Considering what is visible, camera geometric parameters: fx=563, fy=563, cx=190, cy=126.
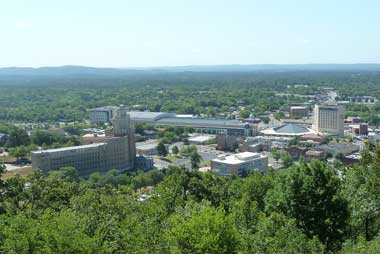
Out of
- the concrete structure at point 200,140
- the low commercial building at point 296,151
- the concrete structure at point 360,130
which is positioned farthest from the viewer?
the concrete structure at point 360,130

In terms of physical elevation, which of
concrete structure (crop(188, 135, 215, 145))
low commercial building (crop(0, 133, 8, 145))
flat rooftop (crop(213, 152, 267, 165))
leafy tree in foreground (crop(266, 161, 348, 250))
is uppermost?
leafy tree in foreground (crop(266, 161, 348, 250))

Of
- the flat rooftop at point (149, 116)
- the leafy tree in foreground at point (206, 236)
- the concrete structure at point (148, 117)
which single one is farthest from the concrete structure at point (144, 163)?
the leafy tree in foreground at point (206, 236)

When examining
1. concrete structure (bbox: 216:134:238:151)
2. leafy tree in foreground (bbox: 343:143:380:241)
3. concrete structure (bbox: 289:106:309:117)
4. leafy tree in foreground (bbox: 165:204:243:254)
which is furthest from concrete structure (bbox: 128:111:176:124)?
leafy tree in foreground (bbox: 165:204:243:254)

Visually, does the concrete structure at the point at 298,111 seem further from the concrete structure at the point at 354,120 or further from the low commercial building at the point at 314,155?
the low commercial building at the point at 314,155

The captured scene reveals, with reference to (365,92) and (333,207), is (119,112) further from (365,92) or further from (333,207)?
(365,92)

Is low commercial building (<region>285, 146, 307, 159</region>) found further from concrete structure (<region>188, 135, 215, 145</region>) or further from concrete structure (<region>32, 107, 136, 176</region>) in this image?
concrete structure (<region>32, 107, 136, 176</region>)

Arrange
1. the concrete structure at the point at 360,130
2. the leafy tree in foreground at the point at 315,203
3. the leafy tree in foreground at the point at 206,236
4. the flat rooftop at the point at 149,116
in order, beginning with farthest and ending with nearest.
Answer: the flat rooftop at the point at 149,116, the concrete structure at the point at 360,130, the leafy tree in foreground at the point at 315,203, the leafy tree in foreground at the point at 206,236

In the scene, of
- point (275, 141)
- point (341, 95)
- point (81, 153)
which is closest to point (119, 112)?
point (81, 153)

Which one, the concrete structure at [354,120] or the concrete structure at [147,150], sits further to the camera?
the concrete structure at [354,120]
